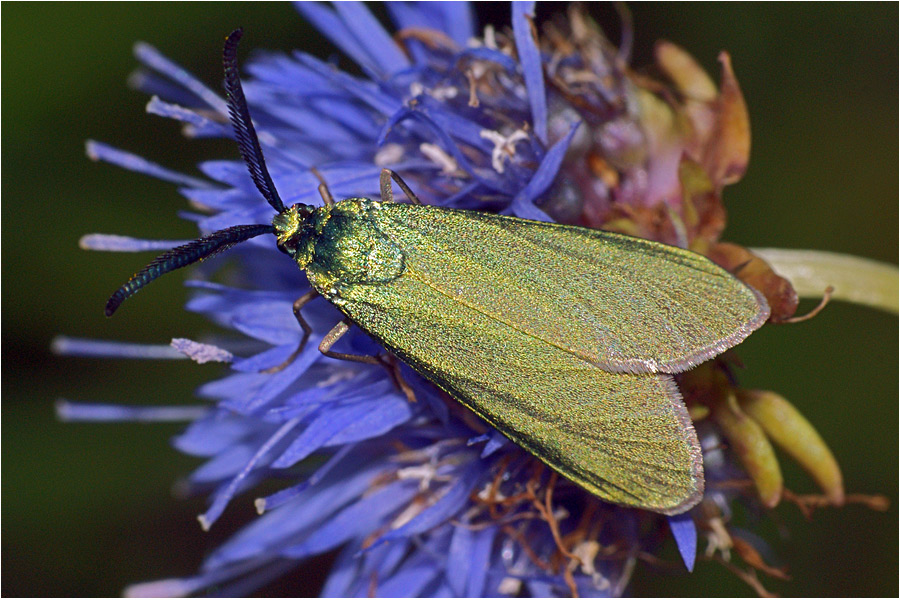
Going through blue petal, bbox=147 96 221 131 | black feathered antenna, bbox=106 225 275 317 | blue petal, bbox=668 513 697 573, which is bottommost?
blue petal, bbox=668 513 697 573

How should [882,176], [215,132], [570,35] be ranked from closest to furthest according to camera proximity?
[215,132], [570,35], [882,176]

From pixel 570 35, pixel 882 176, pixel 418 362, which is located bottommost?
pixel 882 176

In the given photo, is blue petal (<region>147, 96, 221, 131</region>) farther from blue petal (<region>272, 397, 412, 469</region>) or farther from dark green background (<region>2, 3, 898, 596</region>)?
dark green background (<region>2, 3, 898, 596</region>)

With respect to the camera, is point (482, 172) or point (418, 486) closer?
point (482, 172)

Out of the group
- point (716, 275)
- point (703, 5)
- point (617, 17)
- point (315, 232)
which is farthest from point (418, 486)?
point (703, 5)

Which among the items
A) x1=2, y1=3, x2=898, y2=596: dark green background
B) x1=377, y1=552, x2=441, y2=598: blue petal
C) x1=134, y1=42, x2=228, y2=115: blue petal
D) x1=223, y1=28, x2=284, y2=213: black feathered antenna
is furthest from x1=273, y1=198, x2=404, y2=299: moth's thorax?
x1=2, y1=3, x2=898, y2=596: dark green background

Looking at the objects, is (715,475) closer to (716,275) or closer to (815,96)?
(716,275)

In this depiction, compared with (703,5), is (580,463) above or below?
below

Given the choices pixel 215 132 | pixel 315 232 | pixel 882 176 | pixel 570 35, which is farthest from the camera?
pixel 882 176
